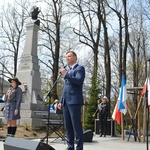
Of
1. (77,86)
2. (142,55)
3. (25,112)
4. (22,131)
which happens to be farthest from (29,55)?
(142,55)

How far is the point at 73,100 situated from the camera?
4770 mm

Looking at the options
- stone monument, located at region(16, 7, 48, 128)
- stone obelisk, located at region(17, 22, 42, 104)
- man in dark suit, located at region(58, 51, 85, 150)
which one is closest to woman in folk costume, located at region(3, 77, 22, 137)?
man in dark suit, located at region(58, 51, 85, 150)

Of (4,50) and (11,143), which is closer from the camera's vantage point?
(11,143)

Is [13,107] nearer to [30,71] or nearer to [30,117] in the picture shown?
[30,117]

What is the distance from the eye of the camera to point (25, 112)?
519 inches

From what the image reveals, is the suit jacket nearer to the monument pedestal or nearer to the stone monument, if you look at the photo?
the monument pedestal

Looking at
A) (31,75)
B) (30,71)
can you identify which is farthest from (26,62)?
(31,75)

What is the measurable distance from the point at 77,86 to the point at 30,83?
10.6 metres

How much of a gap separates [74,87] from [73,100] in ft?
0.71

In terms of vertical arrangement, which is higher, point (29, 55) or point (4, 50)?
point (4, 50)

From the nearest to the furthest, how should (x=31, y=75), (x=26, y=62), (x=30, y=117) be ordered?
(x=30, y=117), (x=31, y=75), (x=26, y=62)

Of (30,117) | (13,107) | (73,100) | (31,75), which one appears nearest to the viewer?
(73,100)

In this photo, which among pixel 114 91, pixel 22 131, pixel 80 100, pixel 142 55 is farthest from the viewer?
pixel 114 91

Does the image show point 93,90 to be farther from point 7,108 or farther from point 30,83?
point 7,108
